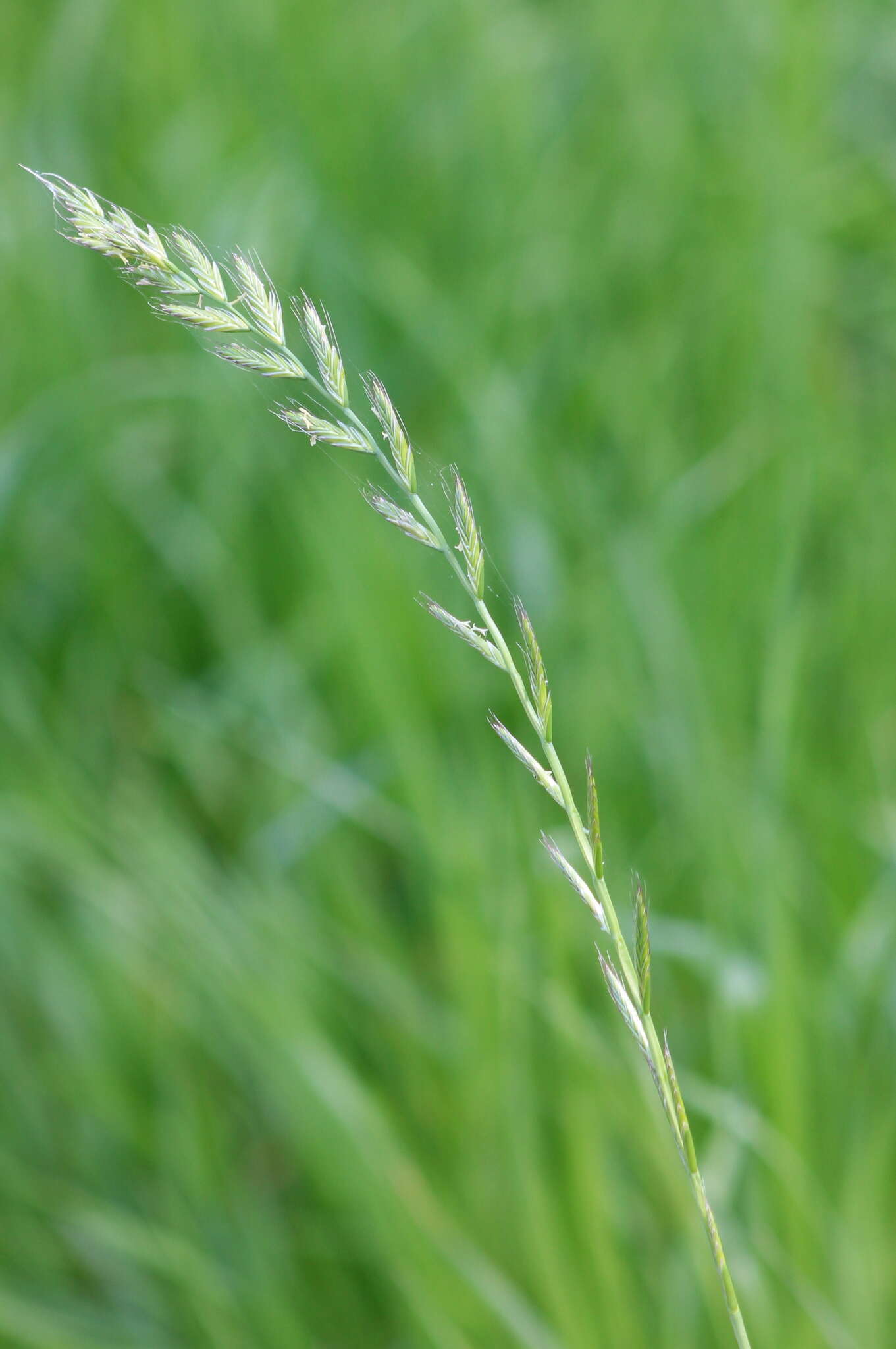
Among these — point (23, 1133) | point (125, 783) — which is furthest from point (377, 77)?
point (23, 1133)

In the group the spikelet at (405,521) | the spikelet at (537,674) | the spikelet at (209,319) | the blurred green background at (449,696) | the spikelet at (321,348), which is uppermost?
the spikelet at (321,348)

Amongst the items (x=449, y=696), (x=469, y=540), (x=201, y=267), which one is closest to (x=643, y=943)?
(x=469, y=540)

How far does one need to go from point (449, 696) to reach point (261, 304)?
1.02m

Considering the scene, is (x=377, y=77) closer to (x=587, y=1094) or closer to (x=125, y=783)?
(x=125, y=783)

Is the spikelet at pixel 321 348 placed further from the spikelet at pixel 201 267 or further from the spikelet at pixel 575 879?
the spikelet at pixel 575 879

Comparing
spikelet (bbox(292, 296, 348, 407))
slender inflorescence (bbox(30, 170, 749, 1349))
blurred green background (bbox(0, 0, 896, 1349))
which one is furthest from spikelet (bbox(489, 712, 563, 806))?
blurred green background (bbox(0, 0, 896, 1349))

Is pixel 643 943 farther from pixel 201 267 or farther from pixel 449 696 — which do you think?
pixel 449 696

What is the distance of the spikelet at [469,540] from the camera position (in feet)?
1.15

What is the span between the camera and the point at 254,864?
129 cm

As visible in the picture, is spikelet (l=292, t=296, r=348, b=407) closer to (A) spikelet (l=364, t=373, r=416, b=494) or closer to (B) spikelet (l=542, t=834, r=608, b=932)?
(A) spikelet (l=364, t=373, r=416, b=494)

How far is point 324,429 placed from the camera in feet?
1.21

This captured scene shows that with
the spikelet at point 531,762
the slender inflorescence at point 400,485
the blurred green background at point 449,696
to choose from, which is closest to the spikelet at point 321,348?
the slender inflorescence at point 400,485

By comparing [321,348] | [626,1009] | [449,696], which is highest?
[321,348]

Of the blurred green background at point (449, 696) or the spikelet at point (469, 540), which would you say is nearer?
the spikelet at point (469, 540)
